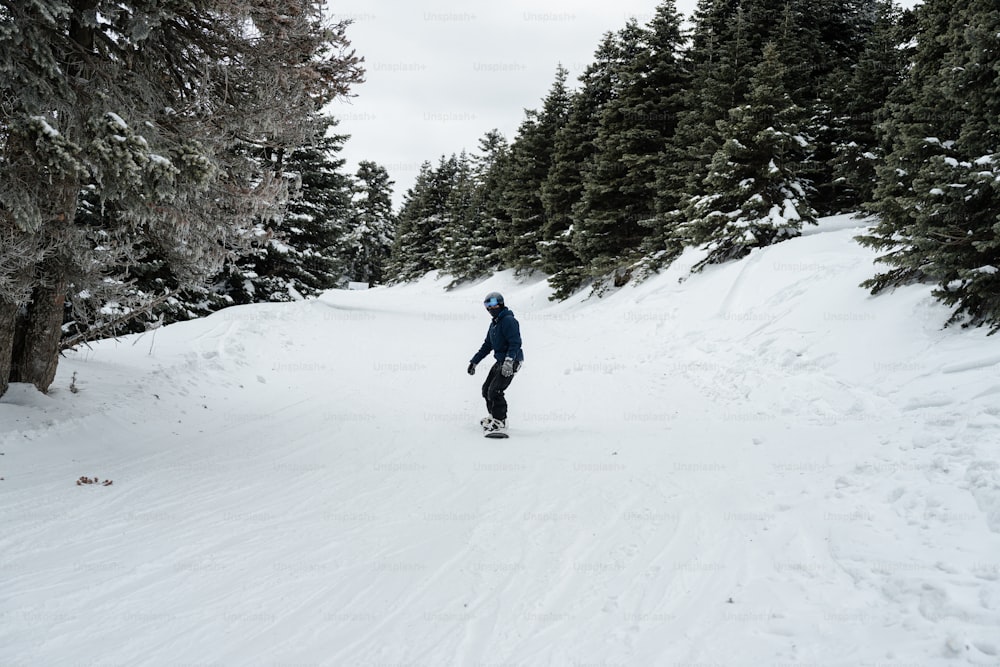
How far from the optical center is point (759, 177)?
620 inches

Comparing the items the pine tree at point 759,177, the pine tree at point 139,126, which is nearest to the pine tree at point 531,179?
the pine tree at point 759,177

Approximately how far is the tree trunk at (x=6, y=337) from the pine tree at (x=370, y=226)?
46117mm

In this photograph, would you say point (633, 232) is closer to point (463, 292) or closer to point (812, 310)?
point (812, 310)

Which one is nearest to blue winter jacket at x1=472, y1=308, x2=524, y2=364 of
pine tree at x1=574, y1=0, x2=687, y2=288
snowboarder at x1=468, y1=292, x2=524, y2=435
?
snowboarder at x1=468, y1=292, x2=524, y2=435

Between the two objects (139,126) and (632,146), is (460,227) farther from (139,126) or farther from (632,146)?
(139,126)

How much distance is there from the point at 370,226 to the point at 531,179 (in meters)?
28.4

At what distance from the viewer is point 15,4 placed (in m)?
5.02

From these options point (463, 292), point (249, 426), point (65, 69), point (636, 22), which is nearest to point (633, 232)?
point (636, 22)

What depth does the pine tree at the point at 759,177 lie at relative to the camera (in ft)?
49.5

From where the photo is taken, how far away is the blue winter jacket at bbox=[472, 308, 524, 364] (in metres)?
7.95

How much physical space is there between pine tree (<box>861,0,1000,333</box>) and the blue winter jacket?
5410mm

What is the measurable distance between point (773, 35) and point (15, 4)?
24.4 m

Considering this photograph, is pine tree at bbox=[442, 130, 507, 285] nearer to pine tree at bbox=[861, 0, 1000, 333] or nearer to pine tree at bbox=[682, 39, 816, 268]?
pine tree at bbox=[682, 39, 816, 268]

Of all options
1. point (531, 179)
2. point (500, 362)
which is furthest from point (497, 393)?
point (531, 179)
